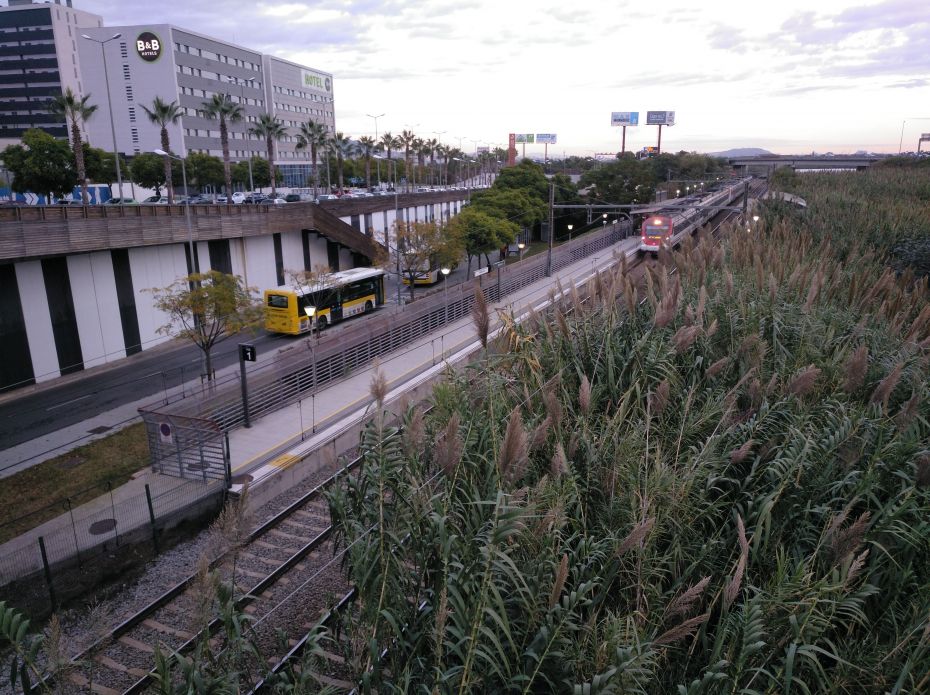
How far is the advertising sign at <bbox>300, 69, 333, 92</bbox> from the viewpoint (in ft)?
280

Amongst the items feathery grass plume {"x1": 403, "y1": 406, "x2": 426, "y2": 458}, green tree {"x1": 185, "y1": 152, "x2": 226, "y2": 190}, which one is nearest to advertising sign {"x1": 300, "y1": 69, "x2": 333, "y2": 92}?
green tree {"x1": 185, "y1": 152, "x2": 226, "y2": 190}

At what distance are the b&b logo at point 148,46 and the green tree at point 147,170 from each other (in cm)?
1919

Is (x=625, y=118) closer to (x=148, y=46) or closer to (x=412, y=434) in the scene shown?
(x=148, y=46)

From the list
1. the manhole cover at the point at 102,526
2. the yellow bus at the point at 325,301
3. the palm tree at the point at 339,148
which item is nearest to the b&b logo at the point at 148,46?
the palm tree at the point at 339,148

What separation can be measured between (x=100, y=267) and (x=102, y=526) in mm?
13612

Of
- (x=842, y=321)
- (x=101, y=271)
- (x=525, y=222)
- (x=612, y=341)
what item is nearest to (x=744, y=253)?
(x=842, y=321)

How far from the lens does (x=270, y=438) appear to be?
13.5 m

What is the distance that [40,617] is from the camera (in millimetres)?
8461

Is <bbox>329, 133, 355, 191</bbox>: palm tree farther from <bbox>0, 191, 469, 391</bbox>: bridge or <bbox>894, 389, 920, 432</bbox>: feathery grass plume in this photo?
<bbox>894, 389, 920, 432</bbox>: feathery grass plume

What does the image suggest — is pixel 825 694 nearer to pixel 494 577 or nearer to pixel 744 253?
pixel 494 577

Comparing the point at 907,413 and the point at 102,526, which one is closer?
the point at 907,413

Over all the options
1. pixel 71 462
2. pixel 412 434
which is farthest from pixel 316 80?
pixel 412 434

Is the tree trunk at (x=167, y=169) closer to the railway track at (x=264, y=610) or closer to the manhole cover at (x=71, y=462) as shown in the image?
the manhole cover at (x=71, y=462)

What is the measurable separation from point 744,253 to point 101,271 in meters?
19.7
